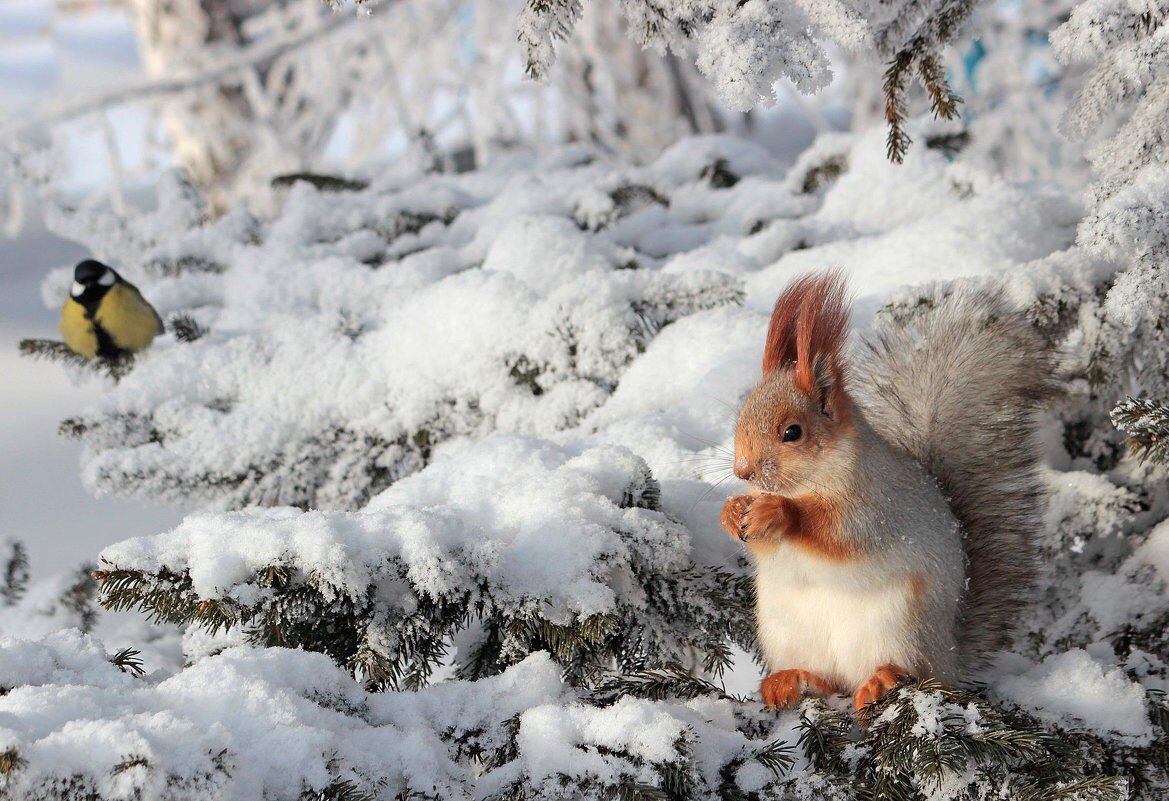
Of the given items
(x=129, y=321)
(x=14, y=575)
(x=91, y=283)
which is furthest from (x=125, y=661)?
(x=91, y=283)

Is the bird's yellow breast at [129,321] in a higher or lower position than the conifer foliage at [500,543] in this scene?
higher

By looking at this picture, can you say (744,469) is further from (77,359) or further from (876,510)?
(77,359)

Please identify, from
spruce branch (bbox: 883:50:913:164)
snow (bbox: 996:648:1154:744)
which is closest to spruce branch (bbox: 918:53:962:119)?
spruce branch (bbox: 883:50:913:164)

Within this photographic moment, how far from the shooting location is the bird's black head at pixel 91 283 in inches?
90.7

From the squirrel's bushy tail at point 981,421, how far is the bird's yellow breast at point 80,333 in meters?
1.80

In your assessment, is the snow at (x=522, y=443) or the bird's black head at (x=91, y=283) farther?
the bird's black head at (x=91, y=283)

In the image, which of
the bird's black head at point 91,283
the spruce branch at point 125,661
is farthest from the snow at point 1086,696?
the bird's black head at point 91,283

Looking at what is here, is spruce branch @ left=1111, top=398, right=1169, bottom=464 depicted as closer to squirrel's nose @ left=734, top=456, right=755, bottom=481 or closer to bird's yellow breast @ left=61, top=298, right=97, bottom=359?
squirrel's nose @ left=734, top=456, right=755, bottom=481

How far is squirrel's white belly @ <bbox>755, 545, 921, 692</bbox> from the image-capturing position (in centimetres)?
108

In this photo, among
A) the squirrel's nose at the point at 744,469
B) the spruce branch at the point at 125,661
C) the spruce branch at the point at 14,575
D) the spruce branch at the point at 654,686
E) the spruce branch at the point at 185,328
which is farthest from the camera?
the spruce branch at the point at 185,328

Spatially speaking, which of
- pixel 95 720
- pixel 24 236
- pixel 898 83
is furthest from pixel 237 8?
pixel 95 720

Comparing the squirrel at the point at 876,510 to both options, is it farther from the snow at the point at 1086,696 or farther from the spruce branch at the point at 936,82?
the spruce branch at the point at 936,82

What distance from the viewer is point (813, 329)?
1.11 metres

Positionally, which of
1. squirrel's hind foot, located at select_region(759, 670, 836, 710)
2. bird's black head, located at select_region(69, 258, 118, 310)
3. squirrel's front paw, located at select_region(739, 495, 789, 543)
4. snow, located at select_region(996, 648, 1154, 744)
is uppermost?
bird's black head, located at select_region(69, 258, 118, 310)
